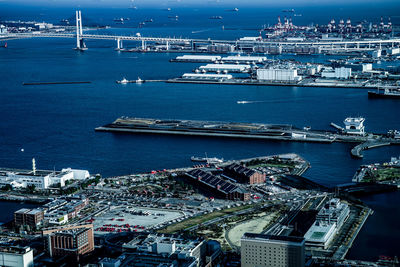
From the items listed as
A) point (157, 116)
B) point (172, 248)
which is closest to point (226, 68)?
point (157, 116)

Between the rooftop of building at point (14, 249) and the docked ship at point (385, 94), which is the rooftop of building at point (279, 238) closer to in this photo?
the rooftop of building at point (14, 249)

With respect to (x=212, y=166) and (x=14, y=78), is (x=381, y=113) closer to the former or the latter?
(x=212, y=166)

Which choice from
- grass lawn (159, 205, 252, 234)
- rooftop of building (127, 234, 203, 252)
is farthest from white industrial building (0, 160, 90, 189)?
rooftop of building (127, 234, 203, 252)

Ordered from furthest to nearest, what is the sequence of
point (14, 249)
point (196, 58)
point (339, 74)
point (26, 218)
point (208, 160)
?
point (196, 58) → point (339, 74) → point (208, 160) → point (26, 218) → point (14, 249)

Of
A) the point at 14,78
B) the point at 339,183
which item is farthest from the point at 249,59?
the point at 339,183

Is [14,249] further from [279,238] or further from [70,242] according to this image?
[279,238]

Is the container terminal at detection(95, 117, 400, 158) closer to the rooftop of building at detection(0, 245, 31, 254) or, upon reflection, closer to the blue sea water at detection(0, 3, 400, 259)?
the blue sea water at detection(0, 3, 400, 259)

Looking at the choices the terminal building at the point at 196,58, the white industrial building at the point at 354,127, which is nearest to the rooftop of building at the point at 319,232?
the white industrial building at the point at 354,127
